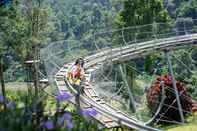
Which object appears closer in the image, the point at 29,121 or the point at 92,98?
the point at 29,121

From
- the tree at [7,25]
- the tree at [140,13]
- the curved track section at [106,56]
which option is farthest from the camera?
the tree at [140,13]

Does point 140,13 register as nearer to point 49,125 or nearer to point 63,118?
point 63,118

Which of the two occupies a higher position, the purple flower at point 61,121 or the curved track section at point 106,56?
the purple flower at point 61,121

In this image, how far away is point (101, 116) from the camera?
11406mm

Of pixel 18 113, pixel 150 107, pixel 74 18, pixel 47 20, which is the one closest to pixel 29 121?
pixel 18 113

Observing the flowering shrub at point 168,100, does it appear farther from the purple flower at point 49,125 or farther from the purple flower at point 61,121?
the purple flower at point 49,125

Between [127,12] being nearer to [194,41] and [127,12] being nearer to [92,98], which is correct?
[194,41]

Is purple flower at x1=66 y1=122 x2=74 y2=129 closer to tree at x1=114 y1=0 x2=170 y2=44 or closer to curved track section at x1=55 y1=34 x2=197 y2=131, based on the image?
curved track section at x1=55 y1=34 x2=197 y2=131

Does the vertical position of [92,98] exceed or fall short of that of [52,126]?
it falls short

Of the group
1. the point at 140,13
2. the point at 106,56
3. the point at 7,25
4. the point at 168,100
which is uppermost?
the point at 140,13

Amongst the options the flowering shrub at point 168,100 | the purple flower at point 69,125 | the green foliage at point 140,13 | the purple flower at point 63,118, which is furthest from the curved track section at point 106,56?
the green foliage at point 140,13

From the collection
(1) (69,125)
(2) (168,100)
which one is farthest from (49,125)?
(2) (168,100)

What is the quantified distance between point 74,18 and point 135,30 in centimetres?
8243

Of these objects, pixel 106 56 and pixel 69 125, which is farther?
pixel 106 56
